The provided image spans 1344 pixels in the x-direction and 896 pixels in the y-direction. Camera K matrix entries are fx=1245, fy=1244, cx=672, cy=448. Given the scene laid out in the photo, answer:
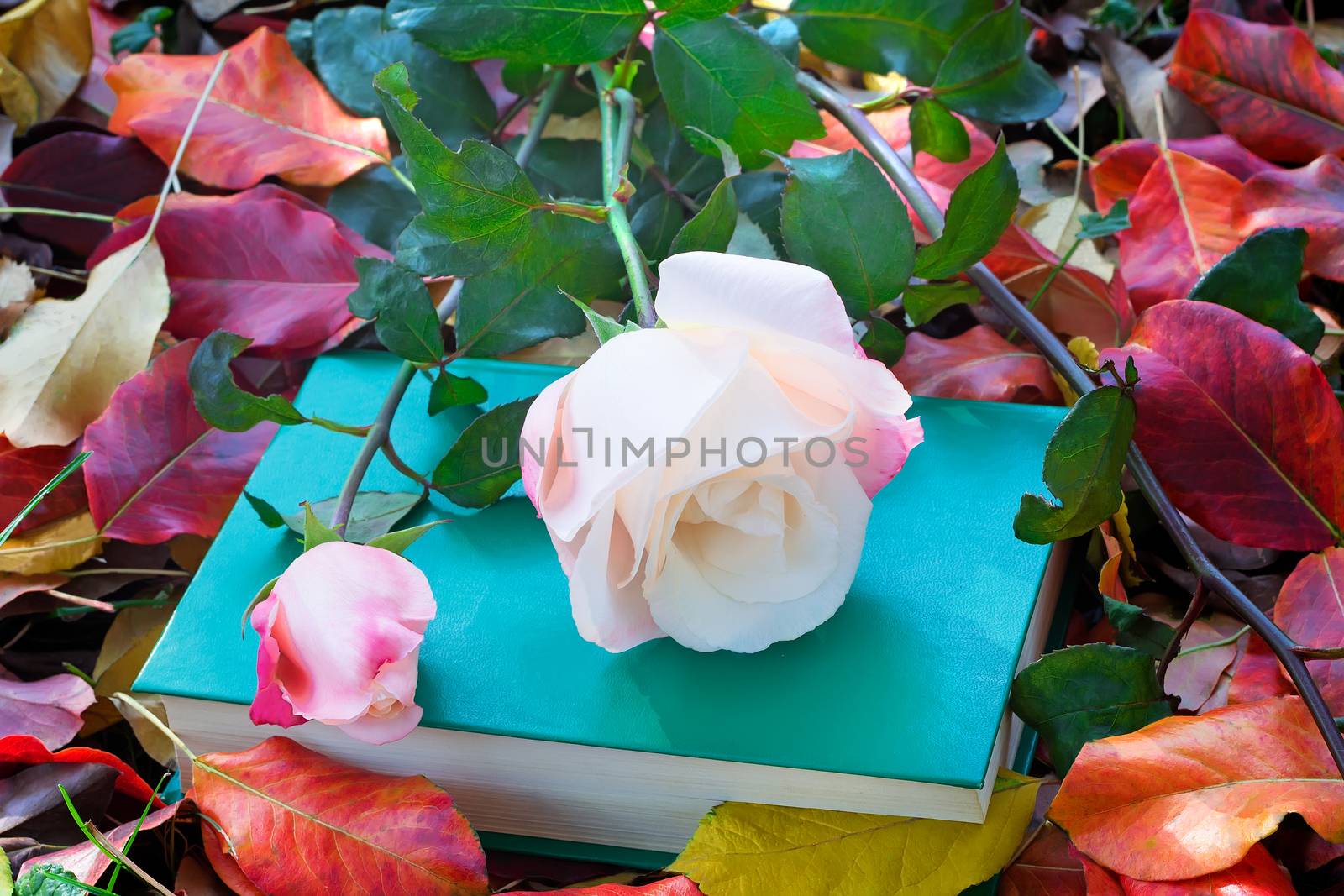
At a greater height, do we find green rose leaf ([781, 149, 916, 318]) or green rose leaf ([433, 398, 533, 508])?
green rose leaf ([781, 149, 916, 318])

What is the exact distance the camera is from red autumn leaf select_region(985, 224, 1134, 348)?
0.59m

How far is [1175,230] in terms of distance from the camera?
1.91 feet

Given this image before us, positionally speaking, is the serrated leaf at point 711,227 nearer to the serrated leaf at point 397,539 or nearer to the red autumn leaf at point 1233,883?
the serrated leaf at point 397,539

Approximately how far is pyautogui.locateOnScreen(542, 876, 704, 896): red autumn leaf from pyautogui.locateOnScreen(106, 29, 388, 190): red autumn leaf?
15.6 inches

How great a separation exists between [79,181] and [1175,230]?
58 centimetres

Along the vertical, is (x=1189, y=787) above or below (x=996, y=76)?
below

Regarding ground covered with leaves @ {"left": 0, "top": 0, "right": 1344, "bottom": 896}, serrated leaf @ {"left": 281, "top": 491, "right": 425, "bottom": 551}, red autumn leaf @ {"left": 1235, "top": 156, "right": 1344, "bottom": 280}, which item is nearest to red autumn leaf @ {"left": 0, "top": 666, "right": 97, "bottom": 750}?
ground covered with leaves @ {"left": 0, "top": 0, "right": 1344, "bottom": 896}

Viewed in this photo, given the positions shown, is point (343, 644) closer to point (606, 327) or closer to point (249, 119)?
point (606, 327)

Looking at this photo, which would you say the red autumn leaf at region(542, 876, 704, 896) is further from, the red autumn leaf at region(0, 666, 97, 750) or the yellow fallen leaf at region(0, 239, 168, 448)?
the yellow fallen leaf at region(0, 239, 168, 448)

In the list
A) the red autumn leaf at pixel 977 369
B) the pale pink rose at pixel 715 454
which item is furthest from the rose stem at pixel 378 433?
the red autumn leaf at pixel 977 369

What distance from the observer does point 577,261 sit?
0.50 metres

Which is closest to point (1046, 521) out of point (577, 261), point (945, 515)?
point (945, 515)

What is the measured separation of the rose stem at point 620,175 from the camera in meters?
0.43

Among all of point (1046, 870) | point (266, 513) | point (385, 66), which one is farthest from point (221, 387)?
point (1046, 870)
